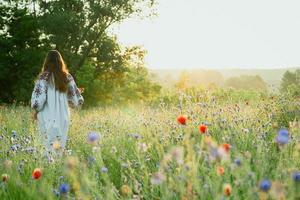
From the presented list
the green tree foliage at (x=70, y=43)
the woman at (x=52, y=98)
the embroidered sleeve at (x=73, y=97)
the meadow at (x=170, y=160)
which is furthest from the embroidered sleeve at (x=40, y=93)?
the green tree foliage at (x=70, y=43)

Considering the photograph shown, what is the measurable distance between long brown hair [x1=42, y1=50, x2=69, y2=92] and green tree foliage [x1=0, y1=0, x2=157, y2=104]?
13355 mm

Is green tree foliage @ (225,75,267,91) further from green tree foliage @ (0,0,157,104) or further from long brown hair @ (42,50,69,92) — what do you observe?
long brown hair @ (42,50,69,92)

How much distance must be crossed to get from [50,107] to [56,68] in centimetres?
55

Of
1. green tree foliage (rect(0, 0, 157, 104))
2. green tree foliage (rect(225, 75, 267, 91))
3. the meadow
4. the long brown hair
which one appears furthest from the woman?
green tree foliage (rect(225, 75, 267, 91))

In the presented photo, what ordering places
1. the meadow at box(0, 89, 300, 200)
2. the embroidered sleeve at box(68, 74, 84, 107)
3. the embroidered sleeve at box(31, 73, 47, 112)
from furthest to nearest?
the embroidered sleeve at box(68, 74, 84, 107) < the embroidered sleeve at box(31, 73, 47, 112) < the meadow at box(0, 89, 300, 200)

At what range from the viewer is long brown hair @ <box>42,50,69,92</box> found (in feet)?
20.7

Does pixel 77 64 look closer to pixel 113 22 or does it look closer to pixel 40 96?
pixel 113 22

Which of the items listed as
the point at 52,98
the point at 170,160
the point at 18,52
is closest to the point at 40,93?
the point at 52,98

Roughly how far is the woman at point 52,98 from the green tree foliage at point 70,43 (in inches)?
521

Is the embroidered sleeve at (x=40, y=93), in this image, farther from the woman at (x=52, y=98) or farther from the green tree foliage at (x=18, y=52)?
the green tree foliage at (x=18, y=52)

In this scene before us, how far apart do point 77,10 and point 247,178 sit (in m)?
20.1

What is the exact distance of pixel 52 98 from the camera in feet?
21.3

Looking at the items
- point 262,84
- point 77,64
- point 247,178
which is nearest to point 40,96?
point 247,178

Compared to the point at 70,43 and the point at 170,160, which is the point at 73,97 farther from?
the point at 70,43
